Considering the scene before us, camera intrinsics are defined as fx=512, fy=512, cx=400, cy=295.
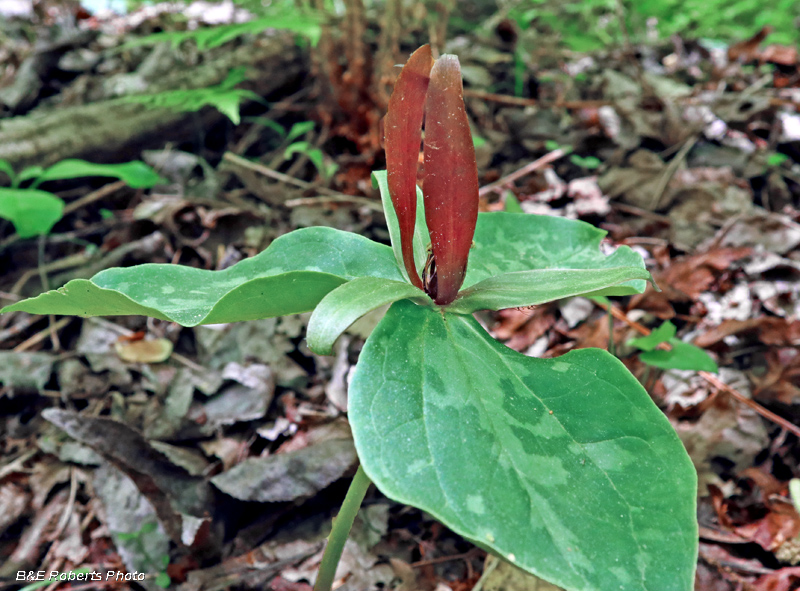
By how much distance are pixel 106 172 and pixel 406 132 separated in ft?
5.57

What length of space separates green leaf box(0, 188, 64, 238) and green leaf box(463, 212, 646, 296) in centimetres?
173

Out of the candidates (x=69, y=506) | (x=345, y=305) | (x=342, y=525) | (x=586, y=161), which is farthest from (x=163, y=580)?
(x=586, y=161)

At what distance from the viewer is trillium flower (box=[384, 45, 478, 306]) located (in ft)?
2.33

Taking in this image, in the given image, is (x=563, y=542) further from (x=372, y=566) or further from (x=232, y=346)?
(x=232, y=346)

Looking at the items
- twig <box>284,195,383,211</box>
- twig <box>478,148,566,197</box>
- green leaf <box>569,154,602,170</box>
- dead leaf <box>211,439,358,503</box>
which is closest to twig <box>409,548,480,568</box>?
dead leaf <box>211,439,358,503</box>

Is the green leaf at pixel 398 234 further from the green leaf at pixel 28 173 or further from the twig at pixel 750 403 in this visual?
the green leaf at pixel 28 173

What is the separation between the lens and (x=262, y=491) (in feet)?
4.05

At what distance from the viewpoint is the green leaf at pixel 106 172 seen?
201 centimetres

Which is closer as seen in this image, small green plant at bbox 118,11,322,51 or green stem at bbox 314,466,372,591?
green stem at bbox 314,466,372,591

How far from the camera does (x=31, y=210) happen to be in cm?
191

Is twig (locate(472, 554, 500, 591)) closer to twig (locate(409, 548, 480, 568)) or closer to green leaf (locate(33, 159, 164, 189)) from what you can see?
twig (locate(409, 548, 480, 568))

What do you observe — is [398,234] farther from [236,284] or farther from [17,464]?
[17,464]

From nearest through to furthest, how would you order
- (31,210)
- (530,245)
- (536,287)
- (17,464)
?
(536,287) < (530,245) < (17,464) < (31,210)

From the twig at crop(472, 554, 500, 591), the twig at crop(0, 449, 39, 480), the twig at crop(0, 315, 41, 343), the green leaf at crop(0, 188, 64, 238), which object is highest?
the green leaf at crop(0, 188, 64, 238)
